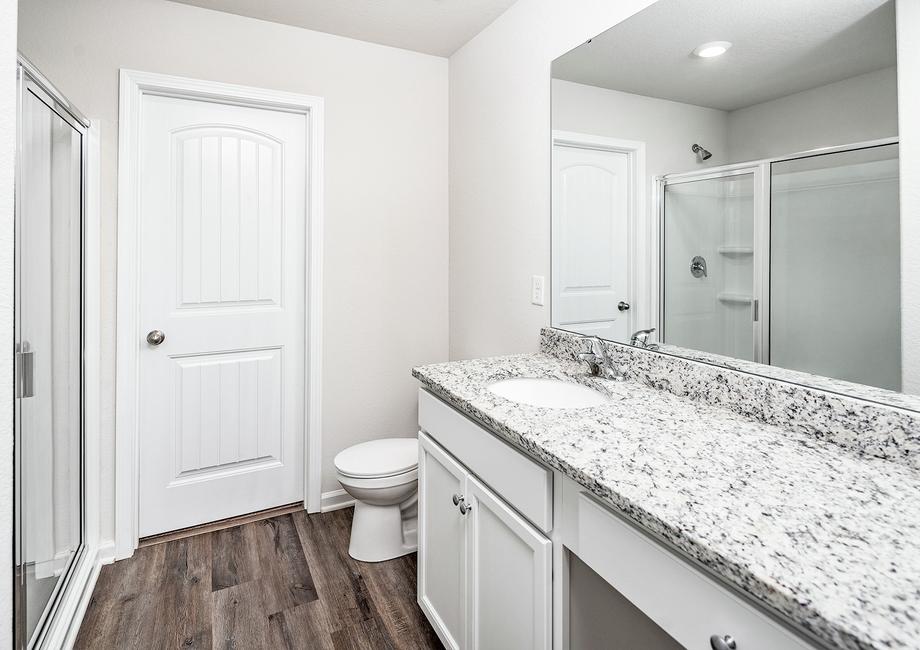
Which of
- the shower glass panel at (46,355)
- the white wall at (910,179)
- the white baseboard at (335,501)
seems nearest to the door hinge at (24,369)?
the shower glass panel at (46,355)

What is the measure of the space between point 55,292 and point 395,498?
1.41 m

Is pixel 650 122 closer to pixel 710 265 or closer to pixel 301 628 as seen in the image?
pixel 710 265

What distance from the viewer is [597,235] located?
1.86 metres

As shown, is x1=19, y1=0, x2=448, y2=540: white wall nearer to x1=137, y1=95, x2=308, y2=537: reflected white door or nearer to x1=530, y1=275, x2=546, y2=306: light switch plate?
x1=137, y1=95, x2=308, y2=537: reflected white door

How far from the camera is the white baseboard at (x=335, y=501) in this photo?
260 cm

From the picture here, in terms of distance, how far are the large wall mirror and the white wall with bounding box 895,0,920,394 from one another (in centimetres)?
1

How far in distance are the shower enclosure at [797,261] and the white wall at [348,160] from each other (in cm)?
152

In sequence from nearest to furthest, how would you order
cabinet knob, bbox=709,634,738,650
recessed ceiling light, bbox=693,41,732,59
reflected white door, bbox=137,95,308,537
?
cabinet knob, bbox=709,634,738,650 → recessed ceiling light, bbox=693,41,732,59 → reflected white door, bbox=137,95,308,537

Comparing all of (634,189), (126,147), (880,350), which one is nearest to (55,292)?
Result: (126,147)

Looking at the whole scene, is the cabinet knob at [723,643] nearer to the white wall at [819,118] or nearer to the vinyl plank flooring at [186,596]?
the white wall at [819,118]

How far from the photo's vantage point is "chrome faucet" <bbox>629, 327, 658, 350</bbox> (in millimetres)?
1634

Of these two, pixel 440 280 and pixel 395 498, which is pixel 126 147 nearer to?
pixel 440 280

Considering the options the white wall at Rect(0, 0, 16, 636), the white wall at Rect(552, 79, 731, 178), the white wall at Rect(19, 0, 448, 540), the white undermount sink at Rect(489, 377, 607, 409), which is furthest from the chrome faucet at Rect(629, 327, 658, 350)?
the white wall at Rect(0, 0, 16, 636)

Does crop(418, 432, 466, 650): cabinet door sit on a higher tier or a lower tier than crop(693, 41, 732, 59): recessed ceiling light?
lower
